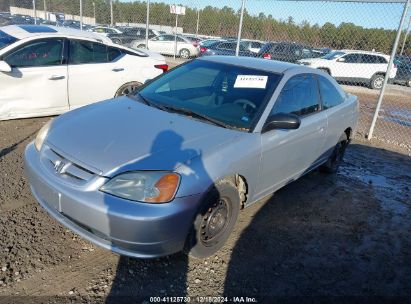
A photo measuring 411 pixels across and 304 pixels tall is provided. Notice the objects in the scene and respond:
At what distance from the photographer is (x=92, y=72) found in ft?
19.6

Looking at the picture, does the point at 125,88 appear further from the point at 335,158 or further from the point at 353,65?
the point at 353,65

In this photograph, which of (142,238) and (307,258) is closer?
(142,238)

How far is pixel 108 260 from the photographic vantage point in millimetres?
2994

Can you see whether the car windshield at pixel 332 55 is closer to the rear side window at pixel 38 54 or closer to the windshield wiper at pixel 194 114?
the rear side window at pixel 38 54

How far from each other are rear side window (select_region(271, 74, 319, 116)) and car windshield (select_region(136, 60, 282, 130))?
0.48 feet

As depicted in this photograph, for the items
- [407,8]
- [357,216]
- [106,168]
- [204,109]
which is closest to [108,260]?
[106,168]

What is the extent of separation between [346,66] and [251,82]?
13.9 meters

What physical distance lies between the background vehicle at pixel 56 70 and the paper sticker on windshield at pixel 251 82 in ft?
10.5

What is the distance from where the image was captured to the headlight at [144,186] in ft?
8.40

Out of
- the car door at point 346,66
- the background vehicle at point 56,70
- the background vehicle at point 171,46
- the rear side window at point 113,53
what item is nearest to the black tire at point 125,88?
the background vehicle at point 56,70

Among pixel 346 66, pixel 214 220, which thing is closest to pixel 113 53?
pixel 214 220

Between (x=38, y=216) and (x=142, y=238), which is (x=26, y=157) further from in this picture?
(x=142, y=238)

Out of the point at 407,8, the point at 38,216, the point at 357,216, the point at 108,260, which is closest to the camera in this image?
the point at 108,260

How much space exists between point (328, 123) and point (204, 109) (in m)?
1.74
